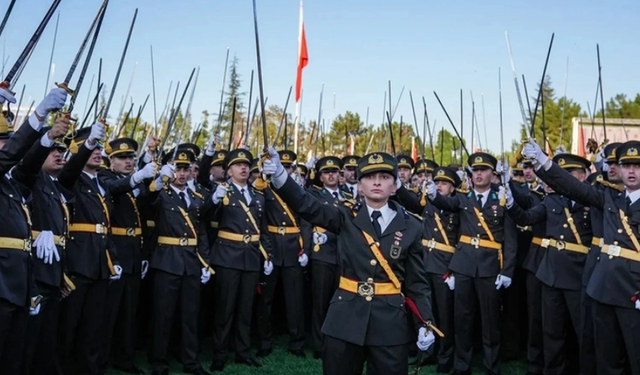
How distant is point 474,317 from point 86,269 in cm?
472

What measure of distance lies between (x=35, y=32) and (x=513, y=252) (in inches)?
230

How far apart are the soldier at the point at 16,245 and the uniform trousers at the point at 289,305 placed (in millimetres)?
4111

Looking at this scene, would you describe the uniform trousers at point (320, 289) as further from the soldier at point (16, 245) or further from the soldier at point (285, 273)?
the soldier at point (16, 245)

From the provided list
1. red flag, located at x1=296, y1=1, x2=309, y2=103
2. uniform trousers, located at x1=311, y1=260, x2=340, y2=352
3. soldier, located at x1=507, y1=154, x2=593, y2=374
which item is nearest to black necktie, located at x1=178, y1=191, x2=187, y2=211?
uniform trousers, located at x1=311, y1=260, x2=340, y2=352

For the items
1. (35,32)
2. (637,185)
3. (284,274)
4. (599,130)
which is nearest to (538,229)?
(637,185)

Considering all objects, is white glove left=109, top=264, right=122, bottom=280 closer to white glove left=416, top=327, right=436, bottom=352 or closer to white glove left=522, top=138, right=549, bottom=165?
white glove left=416, top=327, right=436, bottom=352

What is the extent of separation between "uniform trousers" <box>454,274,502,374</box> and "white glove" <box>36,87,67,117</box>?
5.31 metres

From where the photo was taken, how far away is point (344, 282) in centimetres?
487

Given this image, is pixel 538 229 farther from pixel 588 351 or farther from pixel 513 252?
pixel 588 351

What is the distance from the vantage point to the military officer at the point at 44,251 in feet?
16.8

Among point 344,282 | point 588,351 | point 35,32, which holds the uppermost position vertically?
point 35,32

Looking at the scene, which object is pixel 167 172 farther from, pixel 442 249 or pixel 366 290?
pixel 442 249

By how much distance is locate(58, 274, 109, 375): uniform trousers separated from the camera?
20.8 ft

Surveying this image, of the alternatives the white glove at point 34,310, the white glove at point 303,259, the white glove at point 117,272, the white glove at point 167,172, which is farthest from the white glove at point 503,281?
the white glove at point 34,310
